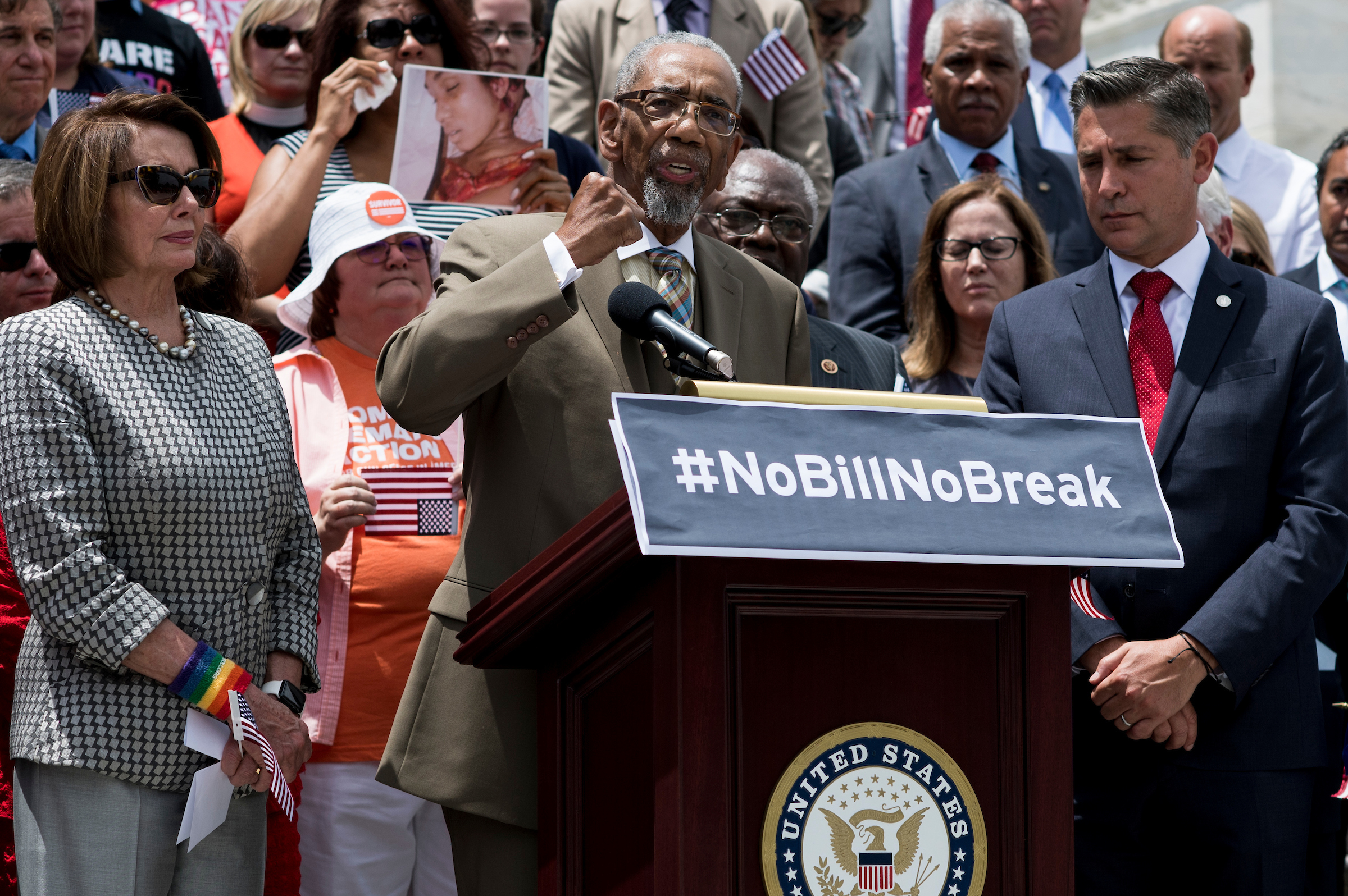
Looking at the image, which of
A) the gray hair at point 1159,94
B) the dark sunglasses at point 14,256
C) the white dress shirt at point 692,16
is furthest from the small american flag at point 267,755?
the white dress shirt at point 692,16

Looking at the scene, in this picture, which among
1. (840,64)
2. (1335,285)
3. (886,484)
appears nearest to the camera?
(886,484)

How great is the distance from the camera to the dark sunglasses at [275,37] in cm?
532

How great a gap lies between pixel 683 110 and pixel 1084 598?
1.29 m

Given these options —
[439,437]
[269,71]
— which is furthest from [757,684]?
[269,71]

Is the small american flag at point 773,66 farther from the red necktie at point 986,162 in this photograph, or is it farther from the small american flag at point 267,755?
the small american flag at point 267,755

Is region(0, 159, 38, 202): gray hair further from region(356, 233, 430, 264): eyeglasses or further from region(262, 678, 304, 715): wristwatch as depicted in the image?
region(262, 678, 304, 715): wristwatch

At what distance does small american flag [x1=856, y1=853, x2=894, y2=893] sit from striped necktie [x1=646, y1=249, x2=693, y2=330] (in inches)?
46.7

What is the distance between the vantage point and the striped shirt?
4406mm

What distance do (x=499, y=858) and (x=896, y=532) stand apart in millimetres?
1023

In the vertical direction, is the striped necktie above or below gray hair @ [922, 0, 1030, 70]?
below

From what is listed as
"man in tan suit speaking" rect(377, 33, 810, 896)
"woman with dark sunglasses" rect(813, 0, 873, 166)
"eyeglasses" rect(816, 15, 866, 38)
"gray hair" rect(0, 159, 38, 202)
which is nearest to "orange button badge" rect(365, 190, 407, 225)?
"gray hair" rect(0, 159, 38, 202)

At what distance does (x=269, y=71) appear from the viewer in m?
5.29

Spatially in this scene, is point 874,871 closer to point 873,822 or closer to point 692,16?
point 873,822

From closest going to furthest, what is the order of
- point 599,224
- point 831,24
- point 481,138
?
point 599,224 → point 481,138 → point 831,24
